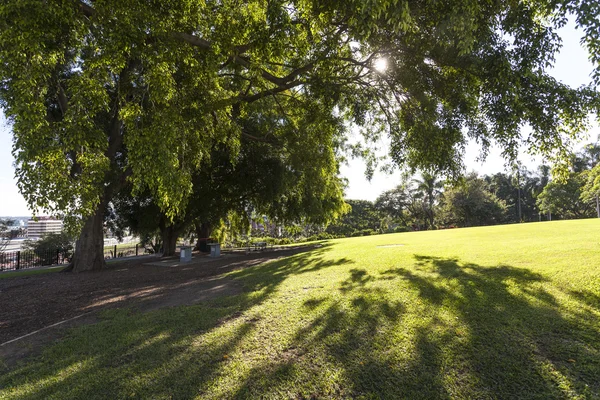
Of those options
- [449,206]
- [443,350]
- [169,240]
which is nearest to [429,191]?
→ [449,206]

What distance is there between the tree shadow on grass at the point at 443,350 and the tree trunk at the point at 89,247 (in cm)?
1192

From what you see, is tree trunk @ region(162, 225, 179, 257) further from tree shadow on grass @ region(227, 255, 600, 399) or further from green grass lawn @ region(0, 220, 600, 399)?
tree shadow on grass @ region(227, 255, 600, 399)

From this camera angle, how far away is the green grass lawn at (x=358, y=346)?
2879mm

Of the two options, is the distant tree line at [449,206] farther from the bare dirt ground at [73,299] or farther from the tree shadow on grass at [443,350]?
the tree shadow on grass at [443,350]

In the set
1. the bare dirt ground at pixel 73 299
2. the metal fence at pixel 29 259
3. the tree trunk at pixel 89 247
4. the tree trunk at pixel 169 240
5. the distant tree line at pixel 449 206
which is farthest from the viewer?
the distant tree line at pixel 449 206

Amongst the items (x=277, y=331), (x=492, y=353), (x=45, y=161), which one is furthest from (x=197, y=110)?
(x=492, y=353)

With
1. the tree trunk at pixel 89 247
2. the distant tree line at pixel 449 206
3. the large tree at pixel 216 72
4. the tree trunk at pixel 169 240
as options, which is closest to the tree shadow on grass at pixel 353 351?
the large tree at pixel 216 72

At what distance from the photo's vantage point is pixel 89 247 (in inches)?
520

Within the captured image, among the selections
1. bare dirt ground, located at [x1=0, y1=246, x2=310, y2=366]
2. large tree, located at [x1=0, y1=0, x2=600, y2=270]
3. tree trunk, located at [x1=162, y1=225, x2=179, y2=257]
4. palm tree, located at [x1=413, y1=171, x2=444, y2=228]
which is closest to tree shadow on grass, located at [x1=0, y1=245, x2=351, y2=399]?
bare dirt ground, located at [x1=0, y1=246, x2=310, y2=366]

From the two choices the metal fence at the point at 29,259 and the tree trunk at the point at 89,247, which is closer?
the tree trunk at the point at 89,247

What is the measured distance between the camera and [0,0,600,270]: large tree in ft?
17.4

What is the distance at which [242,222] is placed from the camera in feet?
75.9

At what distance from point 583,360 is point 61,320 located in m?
7.91

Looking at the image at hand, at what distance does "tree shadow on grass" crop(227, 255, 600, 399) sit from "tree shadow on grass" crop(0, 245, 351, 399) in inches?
27.6
